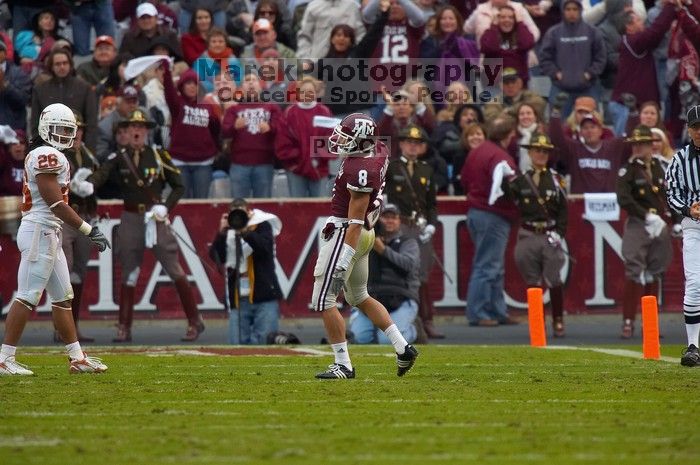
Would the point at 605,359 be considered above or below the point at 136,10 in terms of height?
below

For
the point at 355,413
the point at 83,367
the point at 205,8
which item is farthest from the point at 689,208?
the point at 205,8

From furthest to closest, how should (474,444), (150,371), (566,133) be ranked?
(566,133) → (150,371) → (474,444)

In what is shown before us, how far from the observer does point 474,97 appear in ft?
63.8

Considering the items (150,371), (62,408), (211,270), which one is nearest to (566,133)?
(211,270)

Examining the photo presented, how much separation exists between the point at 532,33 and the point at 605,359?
24.1 ft

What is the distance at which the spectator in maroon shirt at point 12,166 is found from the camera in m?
17.3

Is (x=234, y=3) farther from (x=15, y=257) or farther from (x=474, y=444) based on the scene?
(x=474, y=444)

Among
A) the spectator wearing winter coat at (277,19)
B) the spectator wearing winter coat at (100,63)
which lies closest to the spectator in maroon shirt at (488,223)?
the spectator wearing winter coat at (277,19)

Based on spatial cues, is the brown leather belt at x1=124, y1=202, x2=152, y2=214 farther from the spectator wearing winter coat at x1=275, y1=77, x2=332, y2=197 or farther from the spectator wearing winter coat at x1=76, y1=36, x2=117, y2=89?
the spectator wearing winter coat at x1=76, y1=36, x2=117, y2=89

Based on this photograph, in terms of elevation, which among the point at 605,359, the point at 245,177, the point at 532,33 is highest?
the point at 532,33

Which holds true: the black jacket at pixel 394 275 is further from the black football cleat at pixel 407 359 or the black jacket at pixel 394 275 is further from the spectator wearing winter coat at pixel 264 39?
the spectator wearing winter coat at pixel 264 39

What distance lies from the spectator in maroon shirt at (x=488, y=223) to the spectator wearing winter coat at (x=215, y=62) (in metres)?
3.39

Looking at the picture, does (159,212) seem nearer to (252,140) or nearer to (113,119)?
(252,140)

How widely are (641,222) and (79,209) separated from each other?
5954mm
